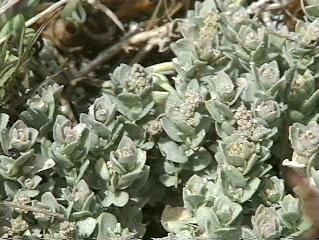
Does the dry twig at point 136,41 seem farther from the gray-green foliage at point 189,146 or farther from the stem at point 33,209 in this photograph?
the stem at point 33,209

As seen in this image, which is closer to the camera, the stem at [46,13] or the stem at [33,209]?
the stem at [33,209]

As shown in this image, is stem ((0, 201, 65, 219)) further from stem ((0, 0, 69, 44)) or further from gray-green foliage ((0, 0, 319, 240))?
stem ((0, 0, 69, 44))

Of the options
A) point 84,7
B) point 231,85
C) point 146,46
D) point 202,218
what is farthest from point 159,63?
point 202,218

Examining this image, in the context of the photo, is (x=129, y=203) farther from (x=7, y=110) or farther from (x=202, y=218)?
(x=7, y=110)

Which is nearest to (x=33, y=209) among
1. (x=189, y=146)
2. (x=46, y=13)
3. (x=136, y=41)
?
(x=189, y=146)

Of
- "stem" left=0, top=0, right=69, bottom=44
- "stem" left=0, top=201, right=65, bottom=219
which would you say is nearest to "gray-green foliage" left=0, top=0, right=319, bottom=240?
"stem" left=0, top=201, right=65, bottom=219

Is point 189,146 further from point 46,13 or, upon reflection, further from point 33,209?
point 46,13

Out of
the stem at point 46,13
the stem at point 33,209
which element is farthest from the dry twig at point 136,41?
the stem at point 33,209

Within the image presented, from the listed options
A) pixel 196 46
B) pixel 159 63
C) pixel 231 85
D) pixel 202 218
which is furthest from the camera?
pixel 159 63
